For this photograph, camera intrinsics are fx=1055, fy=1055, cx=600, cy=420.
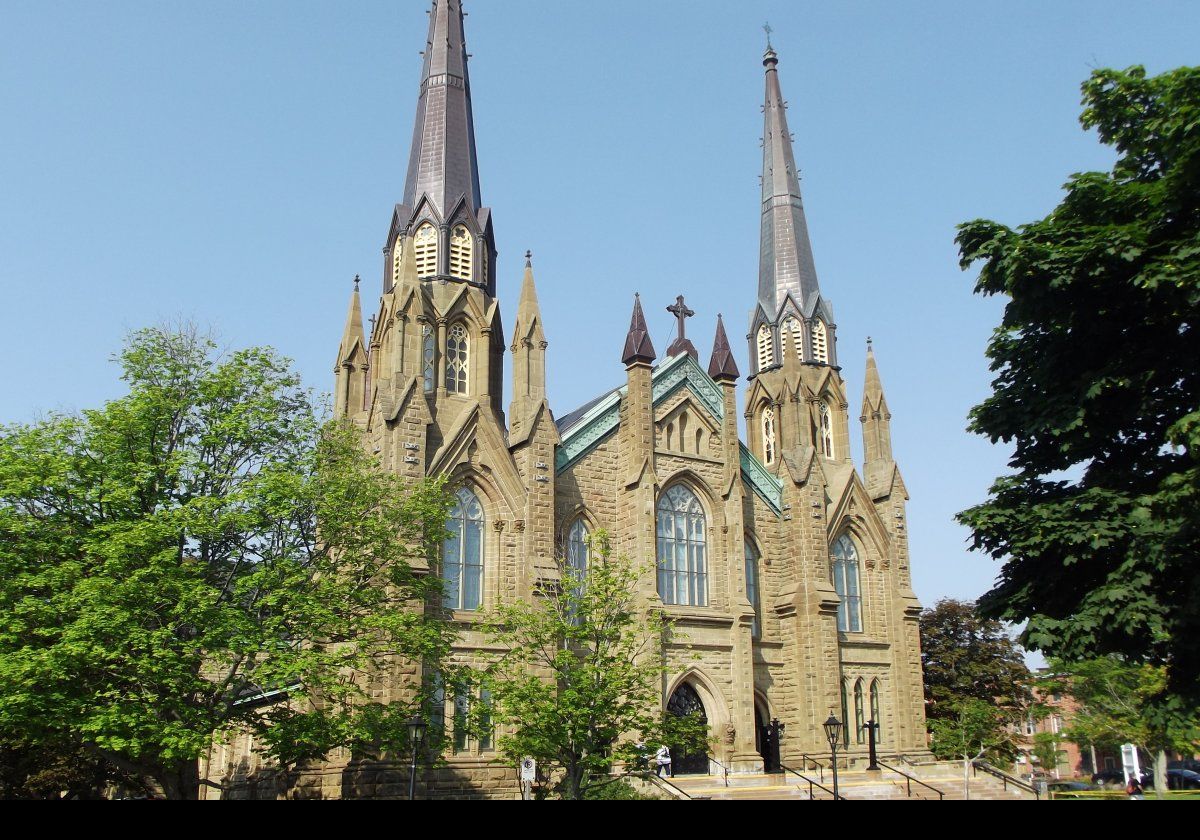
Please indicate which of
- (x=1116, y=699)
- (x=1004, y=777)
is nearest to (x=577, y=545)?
(x=1004, y=777)

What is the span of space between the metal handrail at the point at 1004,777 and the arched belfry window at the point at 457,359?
69.0ft

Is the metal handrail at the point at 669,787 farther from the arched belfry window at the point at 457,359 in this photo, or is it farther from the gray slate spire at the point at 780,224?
the gray slate spire at the point at 780,224

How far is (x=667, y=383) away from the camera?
35.8 metres

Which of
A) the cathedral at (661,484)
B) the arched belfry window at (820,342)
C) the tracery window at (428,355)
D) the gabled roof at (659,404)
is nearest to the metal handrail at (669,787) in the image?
the cathedral at (661,484)

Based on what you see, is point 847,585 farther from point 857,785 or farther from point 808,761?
point 857,785

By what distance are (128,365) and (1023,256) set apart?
678 inches

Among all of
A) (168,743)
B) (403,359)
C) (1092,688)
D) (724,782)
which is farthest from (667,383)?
(1092,688)

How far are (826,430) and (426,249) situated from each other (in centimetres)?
1721

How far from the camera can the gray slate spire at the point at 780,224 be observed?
4469 cm

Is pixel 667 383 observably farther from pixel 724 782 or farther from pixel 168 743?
pixel 168 743


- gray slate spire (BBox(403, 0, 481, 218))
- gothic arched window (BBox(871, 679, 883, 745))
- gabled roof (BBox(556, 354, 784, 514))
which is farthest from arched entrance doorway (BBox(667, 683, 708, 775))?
gray slate spire (BBox(403, 0, 481, 218))

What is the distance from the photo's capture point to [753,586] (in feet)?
119

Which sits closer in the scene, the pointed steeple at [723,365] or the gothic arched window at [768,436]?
the pointed steeple at [723,365]

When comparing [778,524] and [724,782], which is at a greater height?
[778,524]
